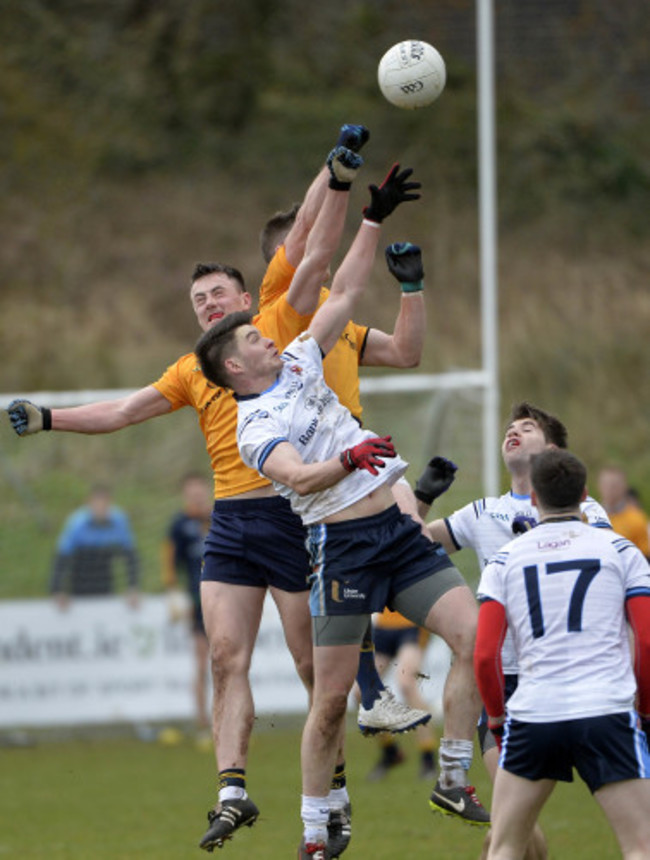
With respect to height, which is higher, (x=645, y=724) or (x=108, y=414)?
(x=108, y=414)

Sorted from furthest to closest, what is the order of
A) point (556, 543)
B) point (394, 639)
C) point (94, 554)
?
point (94, 554), point (394, 639), point (556, 543)

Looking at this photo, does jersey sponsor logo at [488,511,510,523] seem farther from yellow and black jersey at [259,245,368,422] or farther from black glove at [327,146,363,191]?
black glove at [327,146,363,191]

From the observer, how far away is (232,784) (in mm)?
6738

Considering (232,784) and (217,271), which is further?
(217,271)

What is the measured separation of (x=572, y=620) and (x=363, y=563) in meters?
1.37

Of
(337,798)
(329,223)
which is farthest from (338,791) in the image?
(329,223)

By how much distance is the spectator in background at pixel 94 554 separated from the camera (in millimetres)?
14945

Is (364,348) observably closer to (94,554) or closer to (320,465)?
(320,465)

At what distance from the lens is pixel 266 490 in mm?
7066

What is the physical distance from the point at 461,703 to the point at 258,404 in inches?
62.7

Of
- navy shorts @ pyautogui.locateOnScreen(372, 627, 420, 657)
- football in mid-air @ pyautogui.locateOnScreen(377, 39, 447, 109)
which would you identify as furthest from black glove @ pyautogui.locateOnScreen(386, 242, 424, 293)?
navy shorts @ pyautogui.locateOnScreen(372, 627, 420, 657)

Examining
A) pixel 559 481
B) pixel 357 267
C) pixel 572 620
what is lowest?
pixel 572 620

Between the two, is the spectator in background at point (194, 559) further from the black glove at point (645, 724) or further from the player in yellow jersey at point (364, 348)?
the black glove at point (645, 724)

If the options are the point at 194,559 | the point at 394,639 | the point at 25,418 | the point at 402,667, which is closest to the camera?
the point at 25,418
